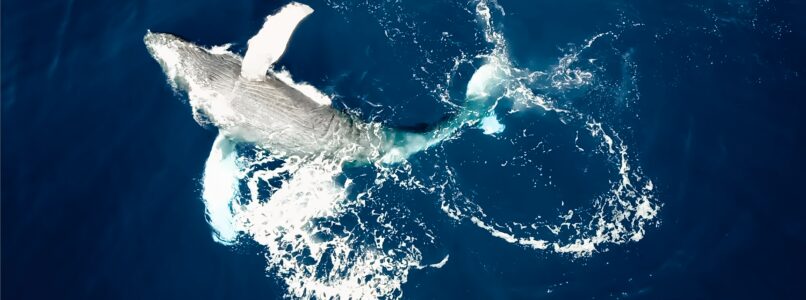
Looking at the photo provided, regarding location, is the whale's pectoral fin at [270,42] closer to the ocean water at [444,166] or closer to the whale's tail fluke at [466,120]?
the ocean water at [444,166]

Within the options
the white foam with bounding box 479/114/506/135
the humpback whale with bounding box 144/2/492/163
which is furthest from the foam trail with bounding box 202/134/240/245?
the white foam with bounding box 479/114/506/135

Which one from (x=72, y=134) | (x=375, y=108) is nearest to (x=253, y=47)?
(x=375, y=108)

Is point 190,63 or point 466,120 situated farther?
point 190,63

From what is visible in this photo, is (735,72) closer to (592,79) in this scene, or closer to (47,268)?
(592,79)

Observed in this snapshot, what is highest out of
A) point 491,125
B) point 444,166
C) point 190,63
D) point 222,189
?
point 190,63

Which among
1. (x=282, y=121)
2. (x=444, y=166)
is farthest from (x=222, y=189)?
(x=444, y=166)

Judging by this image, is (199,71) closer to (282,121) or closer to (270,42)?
(270,42)

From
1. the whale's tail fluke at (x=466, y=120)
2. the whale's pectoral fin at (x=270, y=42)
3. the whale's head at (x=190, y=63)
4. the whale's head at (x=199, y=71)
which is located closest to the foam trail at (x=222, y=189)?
the whale's head at (x=199, y=71)

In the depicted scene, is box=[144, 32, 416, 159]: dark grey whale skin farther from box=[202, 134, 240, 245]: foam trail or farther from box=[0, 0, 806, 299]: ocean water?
box=[202, 134, 240, 245]: foam trail

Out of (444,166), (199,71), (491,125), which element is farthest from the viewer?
(199,71)
